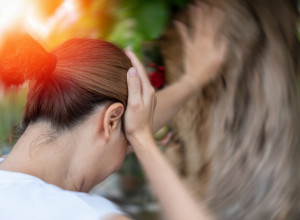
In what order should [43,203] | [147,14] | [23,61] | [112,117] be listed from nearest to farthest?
[43,203]
[23,61]
[112,117]
[147,14]

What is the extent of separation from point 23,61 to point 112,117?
284 millimetres

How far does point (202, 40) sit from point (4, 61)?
0.76 m

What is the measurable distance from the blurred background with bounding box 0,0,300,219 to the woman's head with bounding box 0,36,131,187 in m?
0.11

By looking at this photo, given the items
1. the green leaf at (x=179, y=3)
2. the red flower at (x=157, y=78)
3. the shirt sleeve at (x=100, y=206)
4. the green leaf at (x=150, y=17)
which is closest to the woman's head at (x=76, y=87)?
the shirt sleeve at (x=100, y=206)

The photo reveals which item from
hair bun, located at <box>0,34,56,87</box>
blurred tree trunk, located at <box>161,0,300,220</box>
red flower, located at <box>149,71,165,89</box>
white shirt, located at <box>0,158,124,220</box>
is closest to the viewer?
white shirt, located at <box>0,158,124,220</box>

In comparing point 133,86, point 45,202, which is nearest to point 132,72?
point 133,86

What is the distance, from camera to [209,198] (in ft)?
6.93

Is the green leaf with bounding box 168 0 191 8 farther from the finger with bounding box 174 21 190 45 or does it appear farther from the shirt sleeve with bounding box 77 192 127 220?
the shirt sleeve with bounding box 77 192 127 220

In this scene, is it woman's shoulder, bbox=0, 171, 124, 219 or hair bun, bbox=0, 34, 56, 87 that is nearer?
woman's shoulder, bbox=0, 171, 124, 219

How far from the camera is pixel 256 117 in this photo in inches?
80.1

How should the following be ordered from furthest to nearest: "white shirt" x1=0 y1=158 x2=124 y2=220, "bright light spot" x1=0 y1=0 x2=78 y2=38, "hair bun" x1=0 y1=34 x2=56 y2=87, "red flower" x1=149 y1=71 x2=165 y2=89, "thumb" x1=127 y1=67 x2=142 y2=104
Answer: "red flower" x1=149 y1=71 x2=165 y2=89 → "bright light spot" x1=0 y1=0 x2=78 y2=38 → "thumb" x1=127 y1=67 x2=142 y2=104 → "hair bun" x1=0 y1=34 x2=56 y2=87 → "white shirt" x1=0 y1=158 x2=124 y2=220

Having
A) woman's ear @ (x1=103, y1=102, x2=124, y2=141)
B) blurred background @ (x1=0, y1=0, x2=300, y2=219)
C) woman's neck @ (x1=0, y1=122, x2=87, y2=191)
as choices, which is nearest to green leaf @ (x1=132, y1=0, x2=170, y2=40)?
blurred background @ (x1=0, y1=0, x2=300, y2=219)

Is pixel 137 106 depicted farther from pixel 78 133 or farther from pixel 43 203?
pixel 43 203

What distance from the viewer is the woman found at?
1466mm
